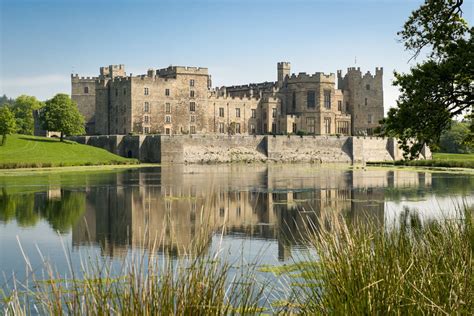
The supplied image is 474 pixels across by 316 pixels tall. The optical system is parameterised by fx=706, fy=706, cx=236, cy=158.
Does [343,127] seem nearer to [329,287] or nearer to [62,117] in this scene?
[62,117]

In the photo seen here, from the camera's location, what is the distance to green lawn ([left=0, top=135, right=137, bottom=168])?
5484cm

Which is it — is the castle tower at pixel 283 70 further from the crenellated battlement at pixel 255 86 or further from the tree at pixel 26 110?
the tree at pixel 26 110

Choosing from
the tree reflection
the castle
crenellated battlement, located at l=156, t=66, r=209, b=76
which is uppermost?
crenellated battlement, located at l=156, t=66, r=209, b=76

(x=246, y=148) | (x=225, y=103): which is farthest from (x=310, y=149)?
(x=225, y=103)

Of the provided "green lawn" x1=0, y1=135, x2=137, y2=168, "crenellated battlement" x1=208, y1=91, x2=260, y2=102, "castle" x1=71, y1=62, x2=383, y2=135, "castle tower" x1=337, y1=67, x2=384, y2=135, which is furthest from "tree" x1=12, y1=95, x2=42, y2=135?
"castle tower" x1=337, y1=67, x2=384, y2=135

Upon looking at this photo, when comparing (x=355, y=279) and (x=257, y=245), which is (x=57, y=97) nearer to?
(x=257, y=245)

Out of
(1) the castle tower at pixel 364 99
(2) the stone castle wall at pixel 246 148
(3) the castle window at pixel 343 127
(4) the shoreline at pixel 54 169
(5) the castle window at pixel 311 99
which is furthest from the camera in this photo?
(1) the castle tower at pixel 364 99

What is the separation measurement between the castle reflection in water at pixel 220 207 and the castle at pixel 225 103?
34697 millimetres

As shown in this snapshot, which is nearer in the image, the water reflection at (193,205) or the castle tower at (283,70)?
the water reflection at (193,205)

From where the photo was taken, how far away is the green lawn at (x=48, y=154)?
54.8 metres

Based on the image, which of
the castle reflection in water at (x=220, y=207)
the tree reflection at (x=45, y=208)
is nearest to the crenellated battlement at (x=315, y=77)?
the castle reflection in water at (x=220, y=207)

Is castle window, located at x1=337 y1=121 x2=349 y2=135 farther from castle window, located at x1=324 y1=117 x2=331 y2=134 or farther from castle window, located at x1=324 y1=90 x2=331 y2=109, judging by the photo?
castle window, located at x1=324 y1=90 x2=331 y2=109

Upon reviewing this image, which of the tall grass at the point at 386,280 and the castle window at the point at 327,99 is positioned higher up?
the castle window at the point at 327,99

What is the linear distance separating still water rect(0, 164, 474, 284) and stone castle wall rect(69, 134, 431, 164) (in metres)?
24.2
